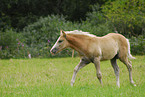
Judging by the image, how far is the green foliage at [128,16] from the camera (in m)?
17.9

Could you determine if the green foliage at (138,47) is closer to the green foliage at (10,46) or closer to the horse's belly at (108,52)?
the green foliage at (10,46)

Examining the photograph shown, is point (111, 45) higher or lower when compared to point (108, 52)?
higher

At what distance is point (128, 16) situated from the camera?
1786 cm

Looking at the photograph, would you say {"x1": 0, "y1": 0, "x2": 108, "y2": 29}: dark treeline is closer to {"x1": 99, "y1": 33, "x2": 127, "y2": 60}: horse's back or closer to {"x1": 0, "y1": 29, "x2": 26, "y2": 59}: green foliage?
{"x1": 0, "y1": 29, "x2": 26, "y2": 59}: green foliage

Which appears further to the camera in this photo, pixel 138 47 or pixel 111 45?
pixel 138 47

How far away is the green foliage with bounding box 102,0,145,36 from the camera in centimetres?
1794

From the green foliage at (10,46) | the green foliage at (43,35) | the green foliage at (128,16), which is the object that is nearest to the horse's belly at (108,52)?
the green foliage at (43,35)

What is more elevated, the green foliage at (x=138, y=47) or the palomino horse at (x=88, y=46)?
the palomino horse at (x=88, y=46)

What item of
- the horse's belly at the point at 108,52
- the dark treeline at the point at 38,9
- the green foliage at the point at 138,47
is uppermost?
the horse's belly at the point at 108,52

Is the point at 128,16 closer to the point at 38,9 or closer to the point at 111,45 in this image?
the point at 111,45

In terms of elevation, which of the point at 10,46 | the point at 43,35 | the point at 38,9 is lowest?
the point at 10,46

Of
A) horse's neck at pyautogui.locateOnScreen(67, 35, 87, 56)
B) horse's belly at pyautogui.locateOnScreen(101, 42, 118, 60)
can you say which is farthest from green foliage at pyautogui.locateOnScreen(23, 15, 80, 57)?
horse's neck at pyautogui.locateOnScreen(67, 35, 87, 56)

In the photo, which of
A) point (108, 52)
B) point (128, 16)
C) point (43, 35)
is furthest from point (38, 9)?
point (108, 52)

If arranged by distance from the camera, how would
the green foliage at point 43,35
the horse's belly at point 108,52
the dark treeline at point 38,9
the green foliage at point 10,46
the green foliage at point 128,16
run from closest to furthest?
1. the horse's belly at point 108,52
2. the green foliage at point 10,46
3. the green foliage at point 43,35
4. the green foliage at point 128,16
5. the dark treeline at point 38,9
